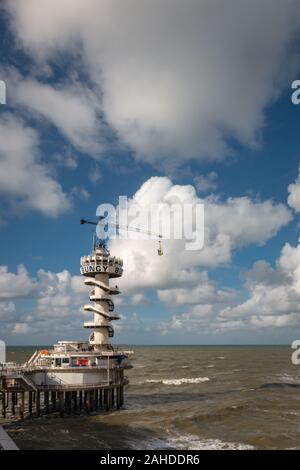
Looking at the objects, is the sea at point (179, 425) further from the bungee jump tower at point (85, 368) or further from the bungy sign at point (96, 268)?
the bungy sign at point (96, 268)

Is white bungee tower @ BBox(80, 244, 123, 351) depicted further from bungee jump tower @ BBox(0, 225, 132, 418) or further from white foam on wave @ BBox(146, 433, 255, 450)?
white foam on wave @ BBox(146, 433, 255, 450)

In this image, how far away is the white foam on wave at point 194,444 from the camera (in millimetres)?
50062

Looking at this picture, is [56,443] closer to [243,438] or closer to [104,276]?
[243,438]

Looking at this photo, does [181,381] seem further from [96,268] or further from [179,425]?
[179,425]

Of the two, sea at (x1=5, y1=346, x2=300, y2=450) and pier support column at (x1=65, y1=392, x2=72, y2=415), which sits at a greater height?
pier support column at (x1=65, y1=392, x2=72, y2=415)

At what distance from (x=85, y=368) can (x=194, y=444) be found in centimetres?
2212

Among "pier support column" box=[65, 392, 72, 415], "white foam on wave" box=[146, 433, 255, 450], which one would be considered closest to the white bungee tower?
"pier support column" box=[65, 392, 72, 415]

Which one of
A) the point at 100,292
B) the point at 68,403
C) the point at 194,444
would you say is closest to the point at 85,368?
the point at 68,403

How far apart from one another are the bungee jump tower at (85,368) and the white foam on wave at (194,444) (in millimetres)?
17239

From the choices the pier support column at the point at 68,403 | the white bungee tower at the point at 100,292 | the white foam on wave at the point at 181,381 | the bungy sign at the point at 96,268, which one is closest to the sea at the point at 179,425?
the pier support column at the point at 68,403

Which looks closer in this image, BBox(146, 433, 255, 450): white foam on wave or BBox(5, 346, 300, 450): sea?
BBox(146, 433, 255, 450): white foam on wave

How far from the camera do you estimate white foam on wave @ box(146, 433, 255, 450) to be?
50.1 metres

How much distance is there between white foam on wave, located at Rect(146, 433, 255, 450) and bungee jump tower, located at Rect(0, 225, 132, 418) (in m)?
17.2
